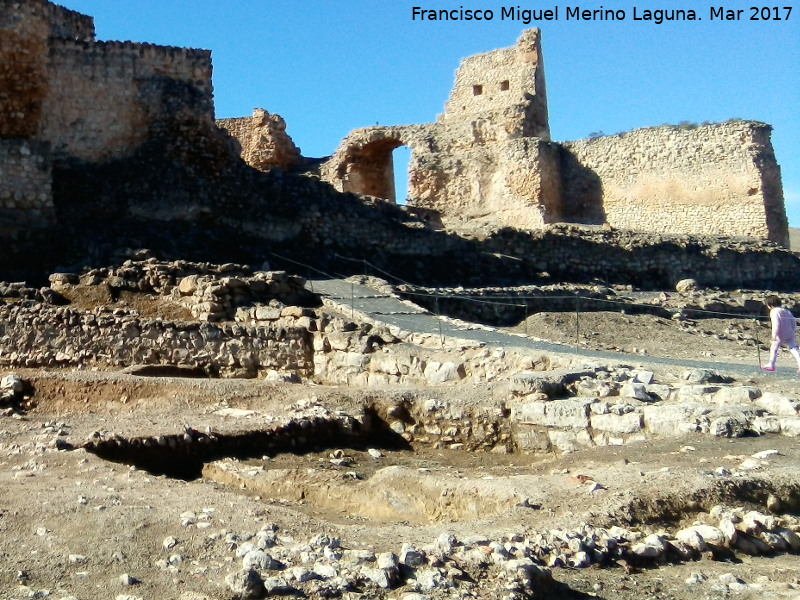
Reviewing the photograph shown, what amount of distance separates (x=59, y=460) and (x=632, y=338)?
9.71 meters

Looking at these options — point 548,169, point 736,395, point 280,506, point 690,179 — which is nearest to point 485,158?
point 548,169

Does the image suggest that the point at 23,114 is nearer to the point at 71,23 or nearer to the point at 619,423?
the point at 71,23

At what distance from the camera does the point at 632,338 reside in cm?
1474

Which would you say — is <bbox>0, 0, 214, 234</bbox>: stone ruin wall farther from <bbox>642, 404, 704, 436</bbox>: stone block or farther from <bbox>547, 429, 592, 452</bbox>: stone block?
<bbox>642, 404, 704, 436</bbox>: stone block

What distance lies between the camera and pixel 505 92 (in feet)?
91.3

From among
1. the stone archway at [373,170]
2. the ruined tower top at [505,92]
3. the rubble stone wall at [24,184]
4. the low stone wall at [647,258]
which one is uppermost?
the ruined tower top at [505,92]

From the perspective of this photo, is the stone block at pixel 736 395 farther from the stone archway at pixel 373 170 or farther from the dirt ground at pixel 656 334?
the stone archway at pixel 373 170

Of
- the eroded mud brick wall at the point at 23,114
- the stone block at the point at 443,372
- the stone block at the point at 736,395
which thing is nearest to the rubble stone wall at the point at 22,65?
the eroded mud brick wall at the point at 23,114

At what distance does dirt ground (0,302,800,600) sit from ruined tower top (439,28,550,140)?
60.8ft

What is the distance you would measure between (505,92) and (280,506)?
23322 millimetres

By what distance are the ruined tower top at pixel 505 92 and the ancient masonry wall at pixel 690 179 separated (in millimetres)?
1803

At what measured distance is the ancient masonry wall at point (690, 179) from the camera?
2514 centimetres

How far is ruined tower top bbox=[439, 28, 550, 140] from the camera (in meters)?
26.7

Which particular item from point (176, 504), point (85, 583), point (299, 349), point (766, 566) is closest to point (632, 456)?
point (766, 566)
